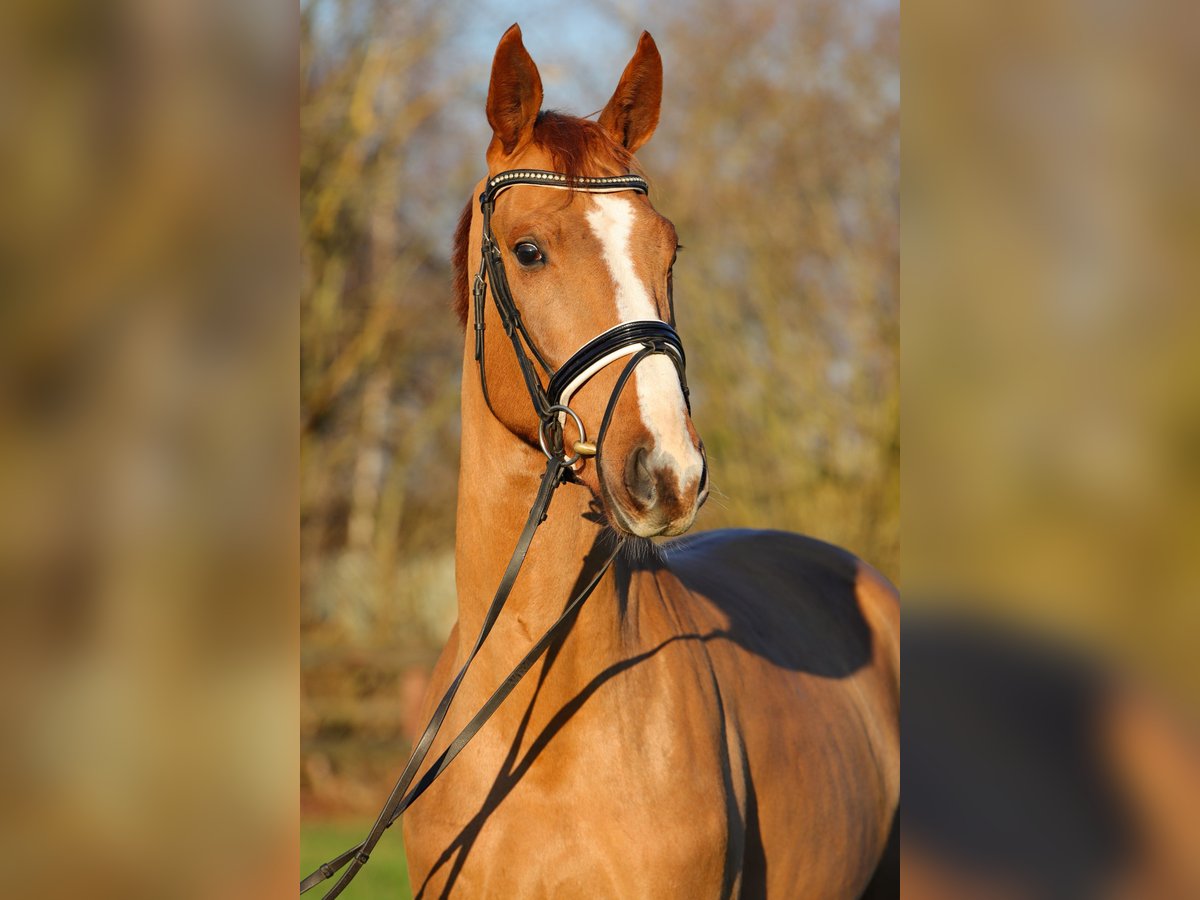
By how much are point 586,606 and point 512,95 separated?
→ 3.70ft

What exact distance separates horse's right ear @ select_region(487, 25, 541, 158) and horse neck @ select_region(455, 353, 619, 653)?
22.6 inches

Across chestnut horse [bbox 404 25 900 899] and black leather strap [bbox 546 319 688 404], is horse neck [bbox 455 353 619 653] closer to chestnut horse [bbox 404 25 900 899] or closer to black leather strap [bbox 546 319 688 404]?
chestnut horse [bbox 404 25 900 899]

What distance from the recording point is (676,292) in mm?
11242

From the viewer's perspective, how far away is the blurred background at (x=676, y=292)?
11.0 m

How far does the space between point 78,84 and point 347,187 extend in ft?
35.1

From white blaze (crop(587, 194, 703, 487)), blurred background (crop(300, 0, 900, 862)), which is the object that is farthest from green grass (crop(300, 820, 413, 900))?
white blaze (crop(587, 194, 703, 487))

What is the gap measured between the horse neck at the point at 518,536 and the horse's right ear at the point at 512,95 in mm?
574

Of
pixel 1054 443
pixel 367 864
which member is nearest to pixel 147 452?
pixel 1054 443

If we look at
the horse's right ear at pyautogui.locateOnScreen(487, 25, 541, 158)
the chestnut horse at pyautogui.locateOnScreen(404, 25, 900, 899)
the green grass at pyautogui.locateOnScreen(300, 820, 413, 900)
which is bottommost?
the green grass at pyautogui.locateOnScreen(300, 820, 413, 900)

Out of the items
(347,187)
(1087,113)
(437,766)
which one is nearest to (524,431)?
(437,766)

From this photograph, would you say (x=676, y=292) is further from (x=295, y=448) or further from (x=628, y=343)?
(x=295, y=448)

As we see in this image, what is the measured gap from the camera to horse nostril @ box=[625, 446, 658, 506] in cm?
213

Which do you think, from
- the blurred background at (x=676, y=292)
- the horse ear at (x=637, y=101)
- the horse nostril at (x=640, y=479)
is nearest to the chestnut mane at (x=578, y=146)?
the horse ear at (x=637, y=101)

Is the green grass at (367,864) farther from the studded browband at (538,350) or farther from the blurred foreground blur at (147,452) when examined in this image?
the blurred foreground blur at (147,452)
